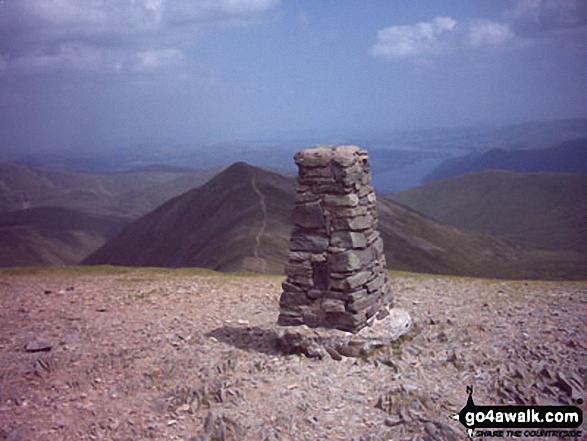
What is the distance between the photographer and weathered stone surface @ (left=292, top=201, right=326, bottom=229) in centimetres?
1656

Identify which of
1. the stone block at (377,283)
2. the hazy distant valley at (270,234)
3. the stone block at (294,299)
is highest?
the stone block at (377,283)

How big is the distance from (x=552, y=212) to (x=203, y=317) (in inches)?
6678

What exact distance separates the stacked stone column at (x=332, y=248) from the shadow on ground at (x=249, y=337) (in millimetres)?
934

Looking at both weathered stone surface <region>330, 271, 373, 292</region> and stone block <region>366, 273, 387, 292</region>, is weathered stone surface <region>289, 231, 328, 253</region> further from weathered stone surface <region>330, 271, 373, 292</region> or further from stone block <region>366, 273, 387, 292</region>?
stone block <region>366, 273, 387, 292</region>

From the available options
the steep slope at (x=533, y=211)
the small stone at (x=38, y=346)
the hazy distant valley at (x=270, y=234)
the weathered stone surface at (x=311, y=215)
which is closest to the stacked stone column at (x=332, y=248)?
the weathered stone surface at (x=311, y=215)

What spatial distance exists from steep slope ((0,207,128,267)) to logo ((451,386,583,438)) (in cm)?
13647

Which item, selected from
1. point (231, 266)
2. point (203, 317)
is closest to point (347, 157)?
point (203, 317)

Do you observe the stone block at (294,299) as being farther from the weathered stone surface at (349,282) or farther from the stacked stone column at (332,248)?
the weathered stone surface at (349,282)

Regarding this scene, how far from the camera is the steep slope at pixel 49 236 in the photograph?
453 feet

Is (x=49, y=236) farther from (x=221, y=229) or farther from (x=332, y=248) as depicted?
(x=332, y=248)

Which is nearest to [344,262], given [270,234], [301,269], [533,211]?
[301,269]

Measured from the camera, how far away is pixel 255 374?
15.1m

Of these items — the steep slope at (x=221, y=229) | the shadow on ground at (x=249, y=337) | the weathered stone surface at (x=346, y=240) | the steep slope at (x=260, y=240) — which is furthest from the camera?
the steep slope at (x=260, y=240)

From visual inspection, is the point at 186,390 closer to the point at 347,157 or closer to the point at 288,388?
the point at 288,388
